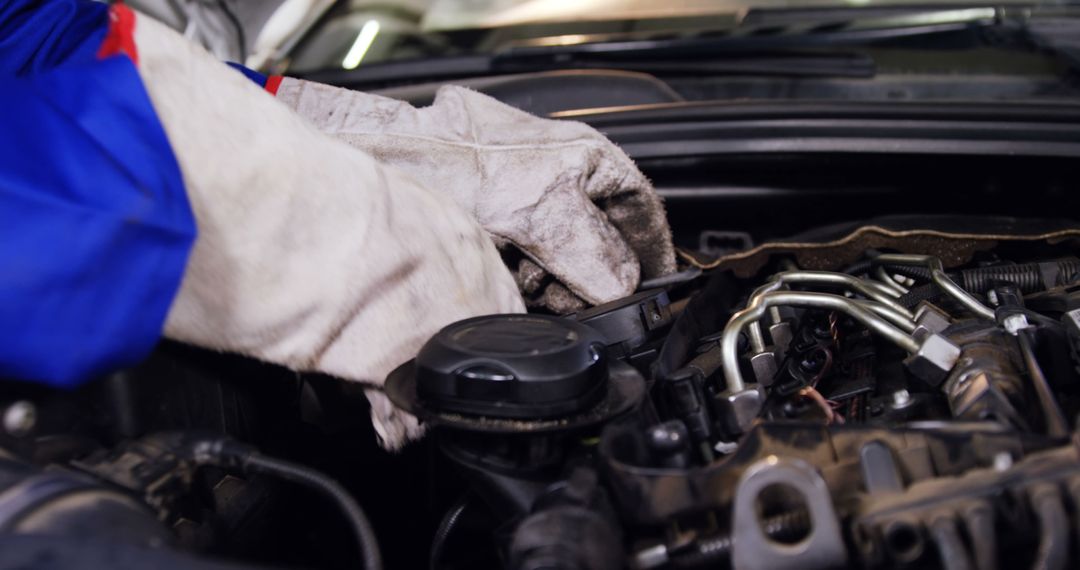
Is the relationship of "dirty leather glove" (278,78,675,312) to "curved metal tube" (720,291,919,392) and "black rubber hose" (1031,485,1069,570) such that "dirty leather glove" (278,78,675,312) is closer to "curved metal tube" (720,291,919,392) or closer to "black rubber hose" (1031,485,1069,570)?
"curved metal tube" (720,291,919,392)

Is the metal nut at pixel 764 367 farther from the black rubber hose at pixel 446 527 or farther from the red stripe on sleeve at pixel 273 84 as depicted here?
the red stripe on sleeve at pixel 273 84

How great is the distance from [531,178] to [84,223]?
1.72ft

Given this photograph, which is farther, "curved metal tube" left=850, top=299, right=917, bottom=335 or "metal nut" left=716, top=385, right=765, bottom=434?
"curved metal tube" left=850, top=299, right=917, bottom=335

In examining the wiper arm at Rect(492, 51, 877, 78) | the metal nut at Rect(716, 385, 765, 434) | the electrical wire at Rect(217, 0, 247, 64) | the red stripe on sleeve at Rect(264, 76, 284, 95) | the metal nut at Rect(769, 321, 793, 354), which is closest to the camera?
the metal nut at Rect(716, 385, 765, 434)

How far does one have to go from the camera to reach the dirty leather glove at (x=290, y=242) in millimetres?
645

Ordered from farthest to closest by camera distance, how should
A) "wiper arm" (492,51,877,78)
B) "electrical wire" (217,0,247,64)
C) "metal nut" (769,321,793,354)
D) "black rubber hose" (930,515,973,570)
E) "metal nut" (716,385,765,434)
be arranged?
"electrical wire" (217,0,247,64)
"wiper arm" (492,51,877,78)
"metal nut" (769,321,793,354)
"metal nut" (716,385,765,434)
"black rubber hose" (930,515,973,570)

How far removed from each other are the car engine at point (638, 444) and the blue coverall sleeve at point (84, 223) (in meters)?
0.08

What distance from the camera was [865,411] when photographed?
2.68ft

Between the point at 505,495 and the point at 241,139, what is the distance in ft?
1.19

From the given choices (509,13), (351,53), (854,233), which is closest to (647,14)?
(509,13)

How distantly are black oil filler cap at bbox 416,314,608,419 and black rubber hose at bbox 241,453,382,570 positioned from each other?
0.10 metres

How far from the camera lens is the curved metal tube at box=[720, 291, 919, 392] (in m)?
0.78

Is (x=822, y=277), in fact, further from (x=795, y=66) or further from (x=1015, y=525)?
(x=795, y=66)

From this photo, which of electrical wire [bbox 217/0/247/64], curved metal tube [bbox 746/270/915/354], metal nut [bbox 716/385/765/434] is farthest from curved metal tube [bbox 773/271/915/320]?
electrical wire [bbox 217/0/247/64]
